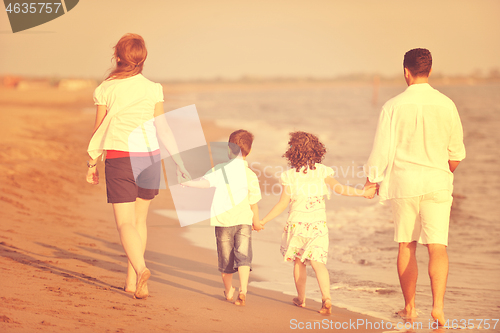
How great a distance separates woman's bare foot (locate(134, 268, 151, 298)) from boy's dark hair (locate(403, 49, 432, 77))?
2.17 meters

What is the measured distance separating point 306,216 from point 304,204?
0.28 ft

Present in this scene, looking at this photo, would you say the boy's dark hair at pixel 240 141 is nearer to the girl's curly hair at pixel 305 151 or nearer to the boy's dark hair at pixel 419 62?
the girl's curly hair at pixel 305 151

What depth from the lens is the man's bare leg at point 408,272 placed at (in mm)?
3508

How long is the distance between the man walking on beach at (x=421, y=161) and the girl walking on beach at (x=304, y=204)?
29 cm

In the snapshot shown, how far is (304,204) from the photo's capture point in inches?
144

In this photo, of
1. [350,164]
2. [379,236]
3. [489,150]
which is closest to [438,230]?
[379,236]

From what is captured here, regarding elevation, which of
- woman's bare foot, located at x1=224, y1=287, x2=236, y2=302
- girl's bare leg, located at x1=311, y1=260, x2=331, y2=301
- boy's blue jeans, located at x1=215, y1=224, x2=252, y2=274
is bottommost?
woman's bare foot, located at x1=224, y1=287, x2=236, y2=302

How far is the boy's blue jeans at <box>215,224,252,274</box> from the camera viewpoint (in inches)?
144

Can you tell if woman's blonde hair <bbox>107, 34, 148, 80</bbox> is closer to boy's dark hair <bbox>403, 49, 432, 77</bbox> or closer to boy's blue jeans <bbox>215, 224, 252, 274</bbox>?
boy's blue jeans <bbox>215, 224, 252, 274</bbox>

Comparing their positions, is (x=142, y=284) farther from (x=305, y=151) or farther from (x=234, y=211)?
(x=305, y=151)

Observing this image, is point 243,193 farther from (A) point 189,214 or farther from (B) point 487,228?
(B) point 487,228

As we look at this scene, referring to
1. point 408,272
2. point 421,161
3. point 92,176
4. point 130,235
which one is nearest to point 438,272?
point 408,272

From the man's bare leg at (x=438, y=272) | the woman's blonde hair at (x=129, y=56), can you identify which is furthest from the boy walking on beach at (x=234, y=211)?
the man's bare leg at (x=438, y=272)

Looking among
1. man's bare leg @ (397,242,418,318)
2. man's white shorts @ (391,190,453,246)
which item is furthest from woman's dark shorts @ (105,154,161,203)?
man's bare leg @ (397,242,418,318)
